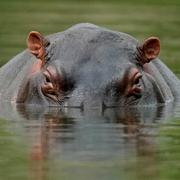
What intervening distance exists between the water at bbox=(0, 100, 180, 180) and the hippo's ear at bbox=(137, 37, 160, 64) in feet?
1.82

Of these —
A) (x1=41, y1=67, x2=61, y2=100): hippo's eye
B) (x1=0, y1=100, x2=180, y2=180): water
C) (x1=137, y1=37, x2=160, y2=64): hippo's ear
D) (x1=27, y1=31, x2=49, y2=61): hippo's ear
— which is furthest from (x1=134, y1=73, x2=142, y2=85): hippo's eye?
(x1=27, y1=31, x2=49, y2=61): hippo's ear

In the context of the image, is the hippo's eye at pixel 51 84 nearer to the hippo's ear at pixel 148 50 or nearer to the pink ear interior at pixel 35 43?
the pink ear interior at pixel 35 43

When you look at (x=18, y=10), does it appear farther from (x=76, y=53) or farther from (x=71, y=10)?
(x=76, y=53)

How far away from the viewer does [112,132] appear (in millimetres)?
11719

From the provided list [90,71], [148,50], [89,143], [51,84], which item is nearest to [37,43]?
[51,84]

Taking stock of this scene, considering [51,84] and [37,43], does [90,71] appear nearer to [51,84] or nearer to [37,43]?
[51,84]

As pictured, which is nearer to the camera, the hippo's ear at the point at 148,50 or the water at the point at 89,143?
the water at the point at 89,143

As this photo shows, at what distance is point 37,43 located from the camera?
14070mm

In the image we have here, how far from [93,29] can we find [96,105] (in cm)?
117

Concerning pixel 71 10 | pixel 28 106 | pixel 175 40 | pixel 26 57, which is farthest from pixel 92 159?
pixel 71 10

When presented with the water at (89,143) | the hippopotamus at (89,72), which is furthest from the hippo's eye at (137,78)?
the water at (89,143)

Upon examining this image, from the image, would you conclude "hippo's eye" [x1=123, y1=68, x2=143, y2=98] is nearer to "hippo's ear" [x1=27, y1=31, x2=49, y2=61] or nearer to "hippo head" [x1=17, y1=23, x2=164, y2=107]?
"hippo head" [x1=17, y1=23, x2=164, y2=107]

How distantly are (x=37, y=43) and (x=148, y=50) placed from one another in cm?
121

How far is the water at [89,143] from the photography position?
31.1ft
